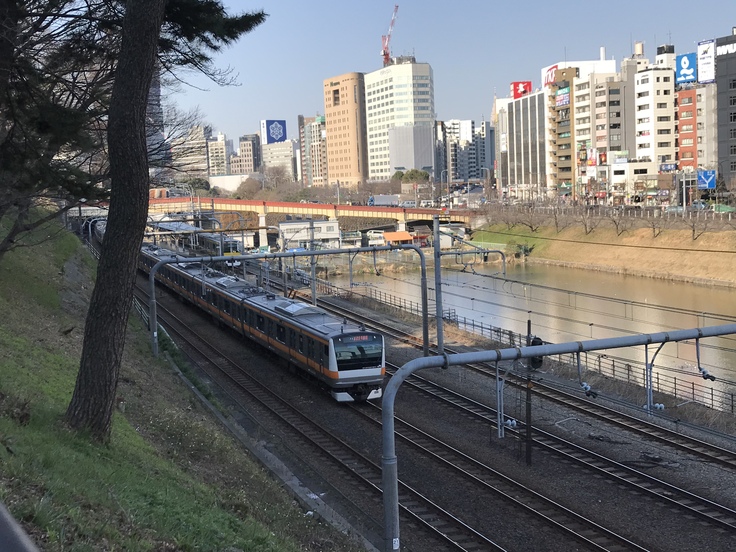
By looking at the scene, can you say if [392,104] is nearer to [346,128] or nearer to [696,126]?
[346,128]

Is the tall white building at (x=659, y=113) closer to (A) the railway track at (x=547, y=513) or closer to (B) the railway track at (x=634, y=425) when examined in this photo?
(B) the railway track at (x=634, y=425)

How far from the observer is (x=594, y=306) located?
3291 cm

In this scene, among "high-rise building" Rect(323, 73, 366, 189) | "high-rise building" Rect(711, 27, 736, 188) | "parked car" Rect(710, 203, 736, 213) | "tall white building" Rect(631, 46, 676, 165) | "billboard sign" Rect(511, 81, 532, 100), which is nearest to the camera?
"parked car" Rect(710, 203, 736, 213)

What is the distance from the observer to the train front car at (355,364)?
15633 mm

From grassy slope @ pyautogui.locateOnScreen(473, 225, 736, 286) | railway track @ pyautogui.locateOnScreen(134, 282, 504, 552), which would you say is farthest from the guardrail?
grassy slope @ pyautogui.locateOnScreen(473, 225, 736, 286)

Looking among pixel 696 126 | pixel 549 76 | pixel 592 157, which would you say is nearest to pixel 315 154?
pixel 549 76

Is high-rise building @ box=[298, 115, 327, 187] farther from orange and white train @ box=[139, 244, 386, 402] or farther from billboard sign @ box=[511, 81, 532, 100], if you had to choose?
orange and white train @ box=[139, 244, 386, 402]

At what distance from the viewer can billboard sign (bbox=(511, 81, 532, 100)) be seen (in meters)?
99.0

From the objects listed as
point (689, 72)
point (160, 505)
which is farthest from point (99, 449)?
point (689, 72)

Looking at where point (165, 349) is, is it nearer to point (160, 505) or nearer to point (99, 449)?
point (99, 449)

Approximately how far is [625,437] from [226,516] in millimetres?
8654

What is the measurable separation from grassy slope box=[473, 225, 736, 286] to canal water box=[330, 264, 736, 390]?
3.34 ft

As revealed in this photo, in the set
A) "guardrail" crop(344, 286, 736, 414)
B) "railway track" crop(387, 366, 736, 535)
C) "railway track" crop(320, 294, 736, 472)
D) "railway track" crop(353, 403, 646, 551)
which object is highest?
"railway track" crop(353, 403, 646, 551)

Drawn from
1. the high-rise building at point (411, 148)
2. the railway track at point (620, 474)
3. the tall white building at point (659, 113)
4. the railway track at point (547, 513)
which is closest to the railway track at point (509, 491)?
the railway track at point (547, 513)
